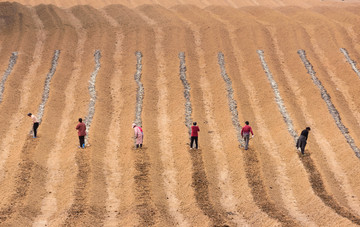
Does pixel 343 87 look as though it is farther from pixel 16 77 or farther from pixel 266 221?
pixel 16 77

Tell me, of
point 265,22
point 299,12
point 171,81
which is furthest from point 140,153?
point 299,12

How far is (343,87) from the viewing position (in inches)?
1522

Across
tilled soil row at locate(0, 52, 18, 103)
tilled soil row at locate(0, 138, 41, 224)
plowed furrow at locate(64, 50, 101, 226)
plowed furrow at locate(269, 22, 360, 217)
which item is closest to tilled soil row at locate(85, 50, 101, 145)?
plowed furrow at locate(64, 50, 101, 226)

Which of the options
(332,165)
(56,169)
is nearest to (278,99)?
(332,165)

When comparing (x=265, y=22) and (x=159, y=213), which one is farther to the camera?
(x=265, y=22)

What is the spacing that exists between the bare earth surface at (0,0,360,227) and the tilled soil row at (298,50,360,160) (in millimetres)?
143

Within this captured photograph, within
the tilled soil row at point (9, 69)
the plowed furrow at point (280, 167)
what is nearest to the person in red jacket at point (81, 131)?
the plowed furrow at point (280, 167)

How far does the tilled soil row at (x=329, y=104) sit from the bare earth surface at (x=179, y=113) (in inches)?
5.6

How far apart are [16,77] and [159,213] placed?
76.4 ft

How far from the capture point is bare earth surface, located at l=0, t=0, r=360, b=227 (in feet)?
78.6

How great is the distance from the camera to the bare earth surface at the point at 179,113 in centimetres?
2395

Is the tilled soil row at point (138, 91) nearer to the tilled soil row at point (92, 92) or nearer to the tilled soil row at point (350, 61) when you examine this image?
the tilled soil row at point (92, 92)

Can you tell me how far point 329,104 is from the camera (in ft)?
118

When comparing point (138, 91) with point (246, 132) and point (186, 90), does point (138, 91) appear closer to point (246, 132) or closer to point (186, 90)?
point (186, 90)
